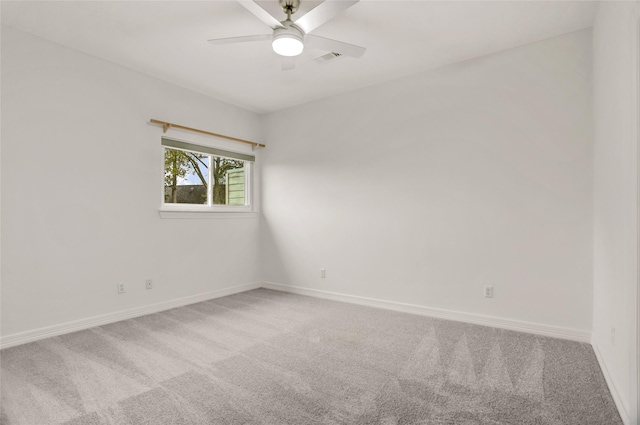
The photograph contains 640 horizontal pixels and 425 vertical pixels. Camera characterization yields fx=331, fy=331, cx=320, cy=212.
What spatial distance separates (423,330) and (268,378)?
5.19ft

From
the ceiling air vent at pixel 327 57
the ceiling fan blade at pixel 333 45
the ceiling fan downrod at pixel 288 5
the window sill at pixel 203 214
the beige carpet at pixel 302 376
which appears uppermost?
the ceiling air vent at pixel 327 57

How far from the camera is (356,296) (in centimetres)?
408

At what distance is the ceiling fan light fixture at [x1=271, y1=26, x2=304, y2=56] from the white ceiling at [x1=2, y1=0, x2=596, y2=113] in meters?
0.33

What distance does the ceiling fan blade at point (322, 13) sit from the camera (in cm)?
199

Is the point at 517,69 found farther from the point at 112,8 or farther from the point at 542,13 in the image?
the point at 112,8

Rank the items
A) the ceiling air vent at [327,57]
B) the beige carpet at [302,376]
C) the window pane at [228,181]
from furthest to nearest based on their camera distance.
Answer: the window pane at [228,181] < the ceiling air vent at [327,57] < the beige carpet at [302,376]

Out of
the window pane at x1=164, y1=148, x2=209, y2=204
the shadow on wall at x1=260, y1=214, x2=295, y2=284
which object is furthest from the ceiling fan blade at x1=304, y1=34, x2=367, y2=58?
the shadow on wall at x1=260, y1=214, x2=295, y2=284

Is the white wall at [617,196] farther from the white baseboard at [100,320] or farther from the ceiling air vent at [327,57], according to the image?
the white baseboard at [100,320]

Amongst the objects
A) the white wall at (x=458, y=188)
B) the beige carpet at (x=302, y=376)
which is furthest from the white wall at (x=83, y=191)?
the white wall at (x=458, y=188)

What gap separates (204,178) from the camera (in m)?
4.44

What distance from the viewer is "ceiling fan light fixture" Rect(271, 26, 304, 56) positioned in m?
2.23

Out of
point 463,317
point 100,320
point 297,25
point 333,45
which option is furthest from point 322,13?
point 100,320

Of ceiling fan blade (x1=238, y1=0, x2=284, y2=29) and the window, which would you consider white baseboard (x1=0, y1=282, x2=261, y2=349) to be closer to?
the window

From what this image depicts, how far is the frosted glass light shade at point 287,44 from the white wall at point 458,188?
1.81m
